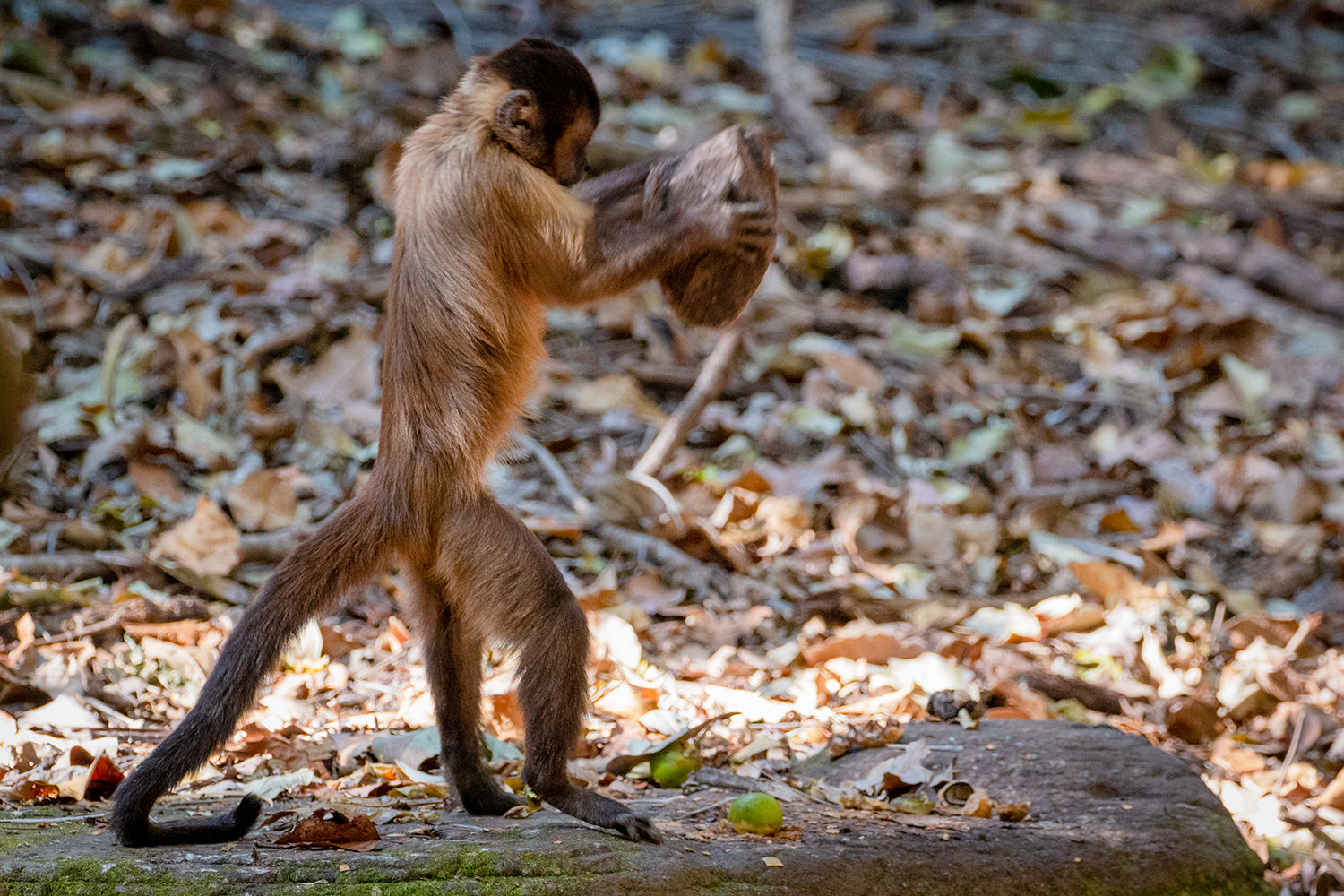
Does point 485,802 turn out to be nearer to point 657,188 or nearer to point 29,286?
point 657,188

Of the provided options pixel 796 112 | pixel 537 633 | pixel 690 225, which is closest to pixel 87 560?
pixel 537 633

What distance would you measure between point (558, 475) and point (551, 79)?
89.6 inches

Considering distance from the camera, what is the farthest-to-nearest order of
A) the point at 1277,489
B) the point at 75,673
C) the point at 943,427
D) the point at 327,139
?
the point at 327,139
the point at 943,427
the point at 1277,489
the point at 75,673

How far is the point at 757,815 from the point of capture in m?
2.81

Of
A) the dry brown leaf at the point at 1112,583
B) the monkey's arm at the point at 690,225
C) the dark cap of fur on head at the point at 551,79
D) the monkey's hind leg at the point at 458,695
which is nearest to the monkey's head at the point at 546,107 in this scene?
the dark cap of fur on head at the point at 551,79

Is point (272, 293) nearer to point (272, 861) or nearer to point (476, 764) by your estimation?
point (476, 764)

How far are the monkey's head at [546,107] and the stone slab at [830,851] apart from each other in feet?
5.30

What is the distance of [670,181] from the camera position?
3.12 metres

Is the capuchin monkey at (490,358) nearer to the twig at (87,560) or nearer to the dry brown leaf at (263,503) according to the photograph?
the twig at (87,560)

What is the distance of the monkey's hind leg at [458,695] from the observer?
10.1 ft

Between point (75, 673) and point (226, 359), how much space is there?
2026 millimetres

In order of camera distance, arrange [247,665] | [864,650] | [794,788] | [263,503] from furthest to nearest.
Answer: [263,503] → [864,650] → [794,788] → [247,665]

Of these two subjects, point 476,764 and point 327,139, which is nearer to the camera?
point 476,764

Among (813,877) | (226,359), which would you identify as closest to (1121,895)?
(813,877)
